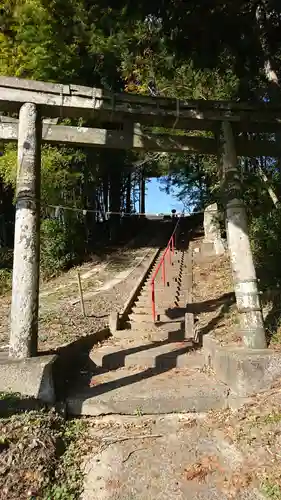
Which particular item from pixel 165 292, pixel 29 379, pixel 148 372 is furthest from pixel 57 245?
pixel 29 379

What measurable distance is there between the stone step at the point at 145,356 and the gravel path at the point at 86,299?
593mm

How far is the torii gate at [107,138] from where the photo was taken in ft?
16.3

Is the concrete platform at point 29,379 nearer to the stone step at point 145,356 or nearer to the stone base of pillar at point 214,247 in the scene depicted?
the stone step at point 145,356

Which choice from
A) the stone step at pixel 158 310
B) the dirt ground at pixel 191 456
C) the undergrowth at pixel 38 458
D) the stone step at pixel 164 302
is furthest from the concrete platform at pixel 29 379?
the stone step at pixel 164 302

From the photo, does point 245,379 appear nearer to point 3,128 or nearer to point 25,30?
point 3,128

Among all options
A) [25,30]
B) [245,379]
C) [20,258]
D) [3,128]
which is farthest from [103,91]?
[25,30]

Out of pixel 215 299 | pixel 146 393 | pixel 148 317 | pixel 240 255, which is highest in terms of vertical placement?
pixel 240 255

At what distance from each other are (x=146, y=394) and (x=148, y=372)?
3.17 feet

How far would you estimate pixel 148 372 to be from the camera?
6086 millimetres

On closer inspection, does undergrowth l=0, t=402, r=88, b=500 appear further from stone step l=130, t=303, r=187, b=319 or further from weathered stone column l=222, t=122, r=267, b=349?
stone step l=130, t=303, r=187, b=319

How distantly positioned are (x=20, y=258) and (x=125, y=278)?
291 inches

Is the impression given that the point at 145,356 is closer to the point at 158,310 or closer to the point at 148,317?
the point at 148,317

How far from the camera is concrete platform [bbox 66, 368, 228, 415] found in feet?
15.8

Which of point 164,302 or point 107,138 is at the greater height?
point 107,138
